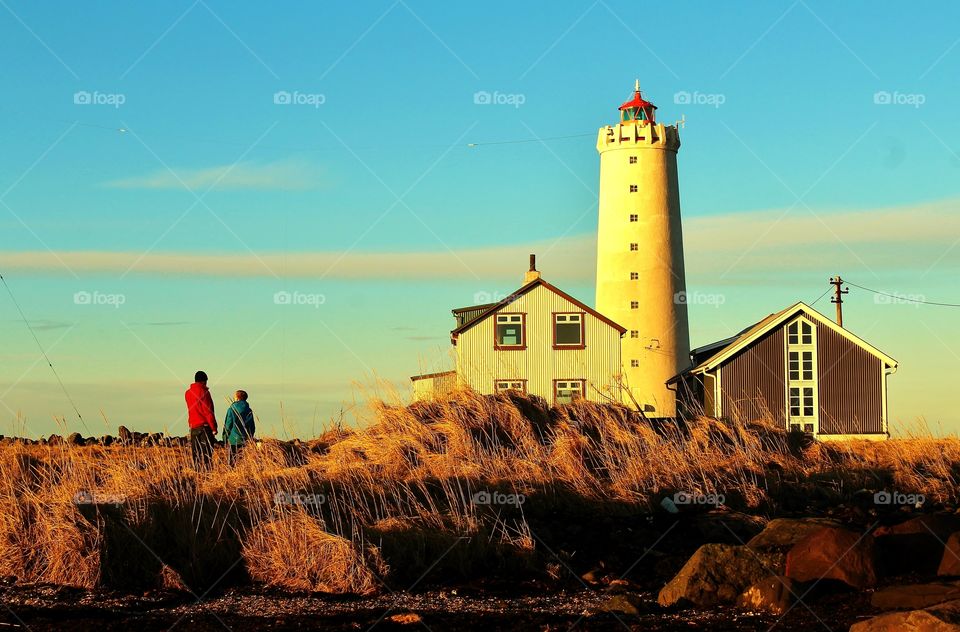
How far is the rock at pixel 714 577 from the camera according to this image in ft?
32.1

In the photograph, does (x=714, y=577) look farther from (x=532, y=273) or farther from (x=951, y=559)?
(x=532, y=273)

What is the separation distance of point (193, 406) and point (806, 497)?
30.8 ft

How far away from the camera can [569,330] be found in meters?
39.6

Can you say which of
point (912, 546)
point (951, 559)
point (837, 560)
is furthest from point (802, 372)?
point (837, 560)

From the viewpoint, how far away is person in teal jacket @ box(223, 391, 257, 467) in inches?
685

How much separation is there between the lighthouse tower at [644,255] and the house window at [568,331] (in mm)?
4174

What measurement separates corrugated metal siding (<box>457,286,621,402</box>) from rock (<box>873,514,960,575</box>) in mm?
27581

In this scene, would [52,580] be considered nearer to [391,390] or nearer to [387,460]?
[387,460]

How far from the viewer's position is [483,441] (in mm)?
17031

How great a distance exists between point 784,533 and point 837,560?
1.33 m

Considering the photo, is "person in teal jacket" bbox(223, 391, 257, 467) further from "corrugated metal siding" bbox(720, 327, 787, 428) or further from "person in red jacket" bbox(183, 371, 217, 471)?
"corrugated metal siding" bbox(720, 327, 787, 428)

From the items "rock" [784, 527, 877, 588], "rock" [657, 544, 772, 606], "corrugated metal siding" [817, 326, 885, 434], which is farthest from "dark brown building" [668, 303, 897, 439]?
"rock" [657, 544, 772, 606]

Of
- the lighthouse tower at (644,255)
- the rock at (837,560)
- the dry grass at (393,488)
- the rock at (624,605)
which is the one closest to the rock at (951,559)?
the rock at (837,560)

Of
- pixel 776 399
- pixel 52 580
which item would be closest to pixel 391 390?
pixel 52 580
